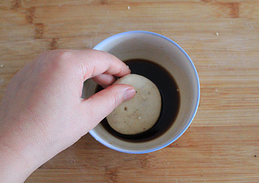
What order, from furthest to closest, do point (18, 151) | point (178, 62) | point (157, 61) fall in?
1. point (157, 61)
2. point (178, 62)
3. point (18, 151)

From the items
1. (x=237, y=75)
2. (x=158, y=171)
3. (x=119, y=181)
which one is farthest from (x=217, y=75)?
(x=119, y=181)

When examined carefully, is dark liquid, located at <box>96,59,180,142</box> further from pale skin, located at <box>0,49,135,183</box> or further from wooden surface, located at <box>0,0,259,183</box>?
pale skin, located at <box>0,49,135,183</box>

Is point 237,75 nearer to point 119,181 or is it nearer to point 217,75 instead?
point 217,75

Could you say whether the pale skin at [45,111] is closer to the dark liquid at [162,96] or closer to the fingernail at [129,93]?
the fingernail at [129,93]

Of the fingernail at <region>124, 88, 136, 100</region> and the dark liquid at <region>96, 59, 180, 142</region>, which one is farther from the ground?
the fingernail at <region>124, 88, 136, 100</region>

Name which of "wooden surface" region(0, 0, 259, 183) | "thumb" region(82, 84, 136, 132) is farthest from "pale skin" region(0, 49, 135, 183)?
"wooden surface" region(0, 0, 259, 183)

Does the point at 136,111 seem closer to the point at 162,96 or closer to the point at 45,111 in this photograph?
the point at 162,96
